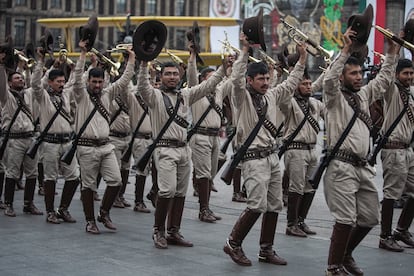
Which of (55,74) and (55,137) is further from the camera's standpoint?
(55,74)

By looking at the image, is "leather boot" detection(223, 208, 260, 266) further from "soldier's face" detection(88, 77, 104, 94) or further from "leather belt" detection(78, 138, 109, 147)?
"soldier's face" detection(88, 77, 104, 94)

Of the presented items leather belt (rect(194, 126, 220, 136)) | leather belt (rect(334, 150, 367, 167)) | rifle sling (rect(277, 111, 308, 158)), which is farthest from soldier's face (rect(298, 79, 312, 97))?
leather belt (rect(334, 150, 367, 167))

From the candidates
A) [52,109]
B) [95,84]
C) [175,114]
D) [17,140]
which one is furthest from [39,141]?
[175,114]

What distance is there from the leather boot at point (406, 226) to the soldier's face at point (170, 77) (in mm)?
3212

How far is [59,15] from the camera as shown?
7606cm

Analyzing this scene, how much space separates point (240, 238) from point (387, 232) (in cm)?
204

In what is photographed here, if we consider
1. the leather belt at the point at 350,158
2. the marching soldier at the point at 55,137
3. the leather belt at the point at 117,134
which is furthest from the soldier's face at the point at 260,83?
the leather belt at the point at 117,134

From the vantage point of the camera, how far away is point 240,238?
8711 mm

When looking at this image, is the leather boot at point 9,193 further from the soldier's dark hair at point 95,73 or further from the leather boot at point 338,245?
the leather boot at point 338,245

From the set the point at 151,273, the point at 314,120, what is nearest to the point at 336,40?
the point at 314,120

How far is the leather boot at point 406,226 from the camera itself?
9836 mm

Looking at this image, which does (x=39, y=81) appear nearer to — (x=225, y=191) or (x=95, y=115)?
(x=95, y=115)

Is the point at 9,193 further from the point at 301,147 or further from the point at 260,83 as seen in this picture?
the point at 260,83

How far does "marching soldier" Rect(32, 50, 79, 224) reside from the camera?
1152 centimetres
